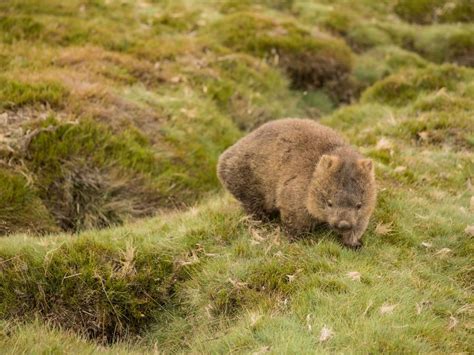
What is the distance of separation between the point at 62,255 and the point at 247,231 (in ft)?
6.64

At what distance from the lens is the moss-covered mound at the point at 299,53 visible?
579 inches

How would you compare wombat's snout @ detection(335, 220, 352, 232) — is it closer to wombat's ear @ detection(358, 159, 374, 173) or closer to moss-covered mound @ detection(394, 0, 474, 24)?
wombat's ear @ detection(358, 159, 374, 173)

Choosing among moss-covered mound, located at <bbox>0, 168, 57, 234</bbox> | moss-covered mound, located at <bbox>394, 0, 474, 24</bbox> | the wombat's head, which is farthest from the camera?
moss-covered mound, located at <bbox>394, 0, 474, 24</bbox>

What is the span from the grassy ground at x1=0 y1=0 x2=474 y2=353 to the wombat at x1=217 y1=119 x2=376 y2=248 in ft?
0.94

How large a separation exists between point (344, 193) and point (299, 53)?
8.85 metres

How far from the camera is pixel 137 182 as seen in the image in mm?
9625

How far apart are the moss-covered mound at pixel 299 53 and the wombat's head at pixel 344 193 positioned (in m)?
8.16

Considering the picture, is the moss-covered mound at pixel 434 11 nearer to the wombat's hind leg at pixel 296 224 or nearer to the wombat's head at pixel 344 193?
the wombat's head at pixel 344 193

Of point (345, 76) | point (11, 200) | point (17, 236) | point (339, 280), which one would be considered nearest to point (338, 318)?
point (339, 280)

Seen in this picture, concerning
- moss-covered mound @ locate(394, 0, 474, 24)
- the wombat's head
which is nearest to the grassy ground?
the wombat's head

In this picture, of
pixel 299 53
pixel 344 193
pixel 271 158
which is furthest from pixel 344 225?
pixel 299 53

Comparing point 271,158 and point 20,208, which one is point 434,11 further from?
point 20,208

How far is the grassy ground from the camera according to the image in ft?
18.9

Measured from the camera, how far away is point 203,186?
10312 mm
